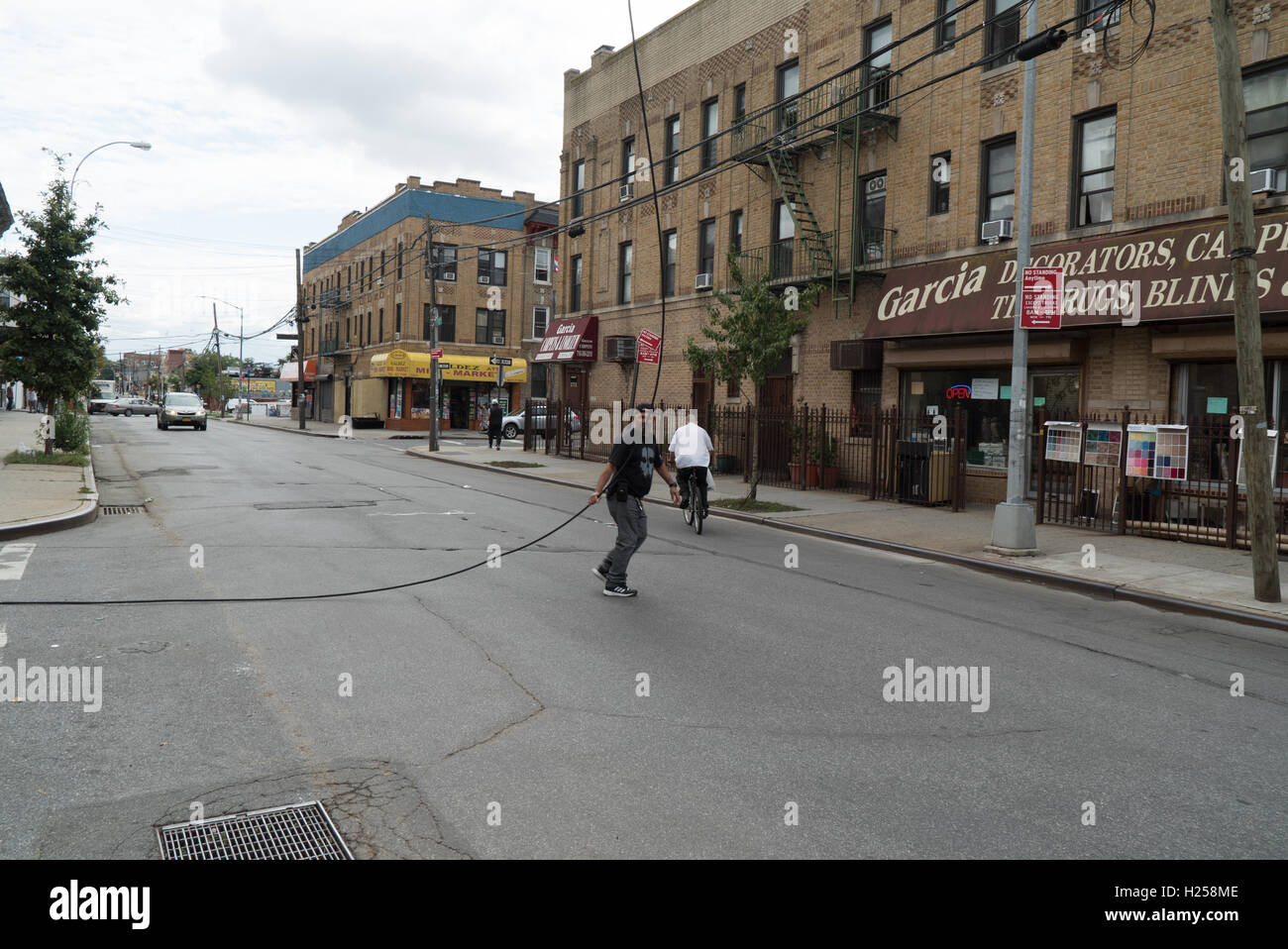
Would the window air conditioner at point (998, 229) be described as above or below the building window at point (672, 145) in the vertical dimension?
below

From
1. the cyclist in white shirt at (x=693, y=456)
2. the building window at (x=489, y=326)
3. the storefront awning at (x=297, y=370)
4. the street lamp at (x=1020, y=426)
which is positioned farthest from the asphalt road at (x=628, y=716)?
the storefront awning at (x=297, y=370)

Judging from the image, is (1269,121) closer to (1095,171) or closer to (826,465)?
(1095,171)

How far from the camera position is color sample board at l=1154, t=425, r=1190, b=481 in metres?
13.3

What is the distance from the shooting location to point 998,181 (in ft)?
58.0

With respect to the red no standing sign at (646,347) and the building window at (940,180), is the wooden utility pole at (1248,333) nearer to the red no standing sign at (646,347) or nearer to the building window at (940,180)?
the building window at (940,180)

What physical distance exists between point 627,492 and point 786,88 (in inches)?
683

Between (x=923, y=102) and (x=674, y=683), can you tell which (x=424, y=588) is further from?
(x=923, y=102)

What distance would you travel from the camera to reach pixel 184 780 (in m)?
4.29

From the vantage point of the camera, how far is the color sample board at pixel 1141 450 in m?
13.6

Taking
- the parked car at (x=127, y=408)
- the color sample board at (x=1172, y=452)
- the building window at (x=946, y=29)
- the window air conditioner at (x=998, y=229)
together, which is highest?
the building window at (x=946, y=29)

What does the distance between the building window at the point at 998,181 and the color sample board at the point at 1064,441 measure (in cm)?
446

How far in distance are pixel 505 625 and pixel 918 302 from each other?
1328 cm

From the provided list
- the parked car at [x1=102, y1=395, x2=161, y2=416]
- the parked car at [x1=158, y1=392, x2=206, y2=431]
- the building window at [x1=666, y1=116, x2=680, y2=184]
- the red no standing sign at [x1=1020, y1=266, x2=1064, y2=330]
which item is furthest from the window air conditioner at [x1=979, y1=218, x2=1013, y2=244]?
the parked car at [x1=102, y1=395, x2=161, y2=416]

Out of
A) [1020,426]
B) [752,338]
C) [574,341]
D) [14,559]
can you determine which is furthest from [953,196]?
[14,559]
